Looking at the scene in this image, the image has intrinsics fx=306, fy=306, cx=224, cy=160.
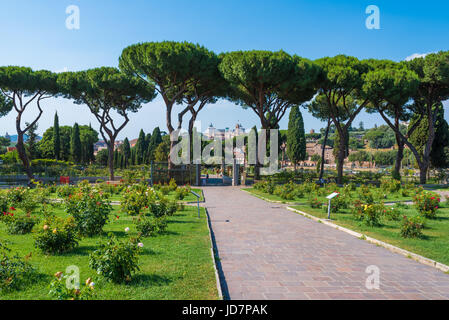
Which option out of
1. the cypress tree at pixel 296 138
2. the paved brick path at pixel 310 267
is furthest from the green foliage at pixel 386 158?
the paved brick path at pixel 310 267

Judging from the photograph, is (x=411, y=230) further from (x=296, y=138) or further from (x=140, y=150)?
(x=140, y=150)

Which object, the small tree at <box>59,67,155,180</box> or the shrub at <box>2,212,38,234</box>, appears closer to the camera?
the shrub at <box>2,212,38,234</box>

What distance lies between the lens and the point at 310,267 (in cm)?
560

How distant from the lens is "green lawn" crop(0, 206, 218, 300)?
4121mm

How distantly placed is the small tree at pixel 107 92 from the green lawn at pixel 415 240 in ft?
72.7

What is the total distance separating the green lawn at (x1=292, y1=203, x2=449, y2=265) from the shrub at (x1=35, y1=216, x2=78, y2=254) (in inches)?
281

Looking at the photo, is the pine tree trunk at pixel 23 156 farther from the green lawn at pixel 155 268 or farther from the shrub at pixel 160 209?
the shrub at pixel 160 209

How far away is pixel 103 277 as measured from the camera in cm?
446

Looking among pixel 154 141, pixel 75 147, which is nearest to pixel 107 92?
pixel 75 147

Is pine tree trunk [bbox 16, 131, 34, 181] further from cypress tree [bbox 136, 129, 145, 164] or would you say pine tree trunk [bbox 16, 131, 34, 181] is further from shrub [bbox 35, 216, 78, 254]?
cypress tree [bbox 136, 129, 145, 164]

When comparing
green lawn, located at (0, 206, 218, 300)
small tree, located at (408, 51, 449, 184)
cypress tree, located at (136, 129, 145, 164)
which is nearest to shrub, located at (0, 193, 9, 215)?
green lawn, located at (0, 206, 218, 300)

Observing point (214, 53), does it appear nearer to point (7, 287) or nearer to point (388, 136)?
point (7, 287)

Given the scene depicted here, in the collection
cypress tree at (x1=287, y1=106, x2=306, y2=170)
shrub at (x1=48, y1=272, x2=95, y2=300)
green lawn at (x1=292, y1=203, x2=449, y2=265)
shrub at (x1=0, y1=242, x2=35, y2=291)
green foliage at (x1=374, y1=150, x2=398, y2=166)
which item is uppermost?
cypress tree at (x1=287, y1=106, x2=306, y2=170)
